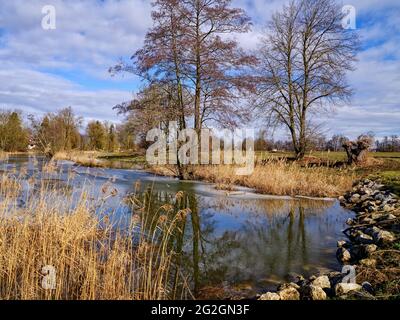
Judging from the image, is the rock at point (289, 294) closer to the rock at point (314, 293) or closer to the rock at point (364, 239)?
the rock at point (314, 293)

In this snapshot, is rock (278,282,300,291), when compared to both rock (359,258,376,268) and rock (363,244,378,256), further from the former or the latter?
rock (363,244,378,256)

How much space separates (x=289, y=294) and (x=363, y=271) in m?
1.14

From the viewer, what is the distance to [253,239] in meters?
6.22

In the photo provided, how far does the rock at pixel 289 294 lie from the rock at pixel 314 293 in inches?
3.3

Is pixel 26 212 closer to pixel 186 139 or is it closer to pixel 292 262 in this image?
pixel 292 262

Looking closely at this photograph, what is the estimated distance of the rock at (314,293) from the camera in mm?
3553

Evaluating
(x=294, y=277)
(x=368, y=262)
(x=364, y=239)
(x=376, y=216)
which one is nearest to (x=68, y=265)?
(x=294, y=277)

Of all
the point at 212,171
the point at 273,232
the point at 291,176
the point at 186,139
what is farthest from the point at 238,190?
the point at 273,232

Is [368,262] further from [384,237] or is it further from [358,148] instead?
[358,148]

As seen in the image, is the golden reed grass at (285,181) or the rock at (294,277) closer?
the rock at (294,277)

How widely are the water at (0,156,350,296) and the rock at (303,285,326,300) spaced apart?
575 mm

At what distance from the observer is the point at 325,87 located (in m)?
20.4

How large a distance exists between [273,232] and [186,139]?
30.8ft

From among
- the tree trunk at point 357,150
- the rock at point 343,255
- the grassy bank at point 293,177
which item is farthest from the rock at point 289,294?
the tree trunk at point 357,150
